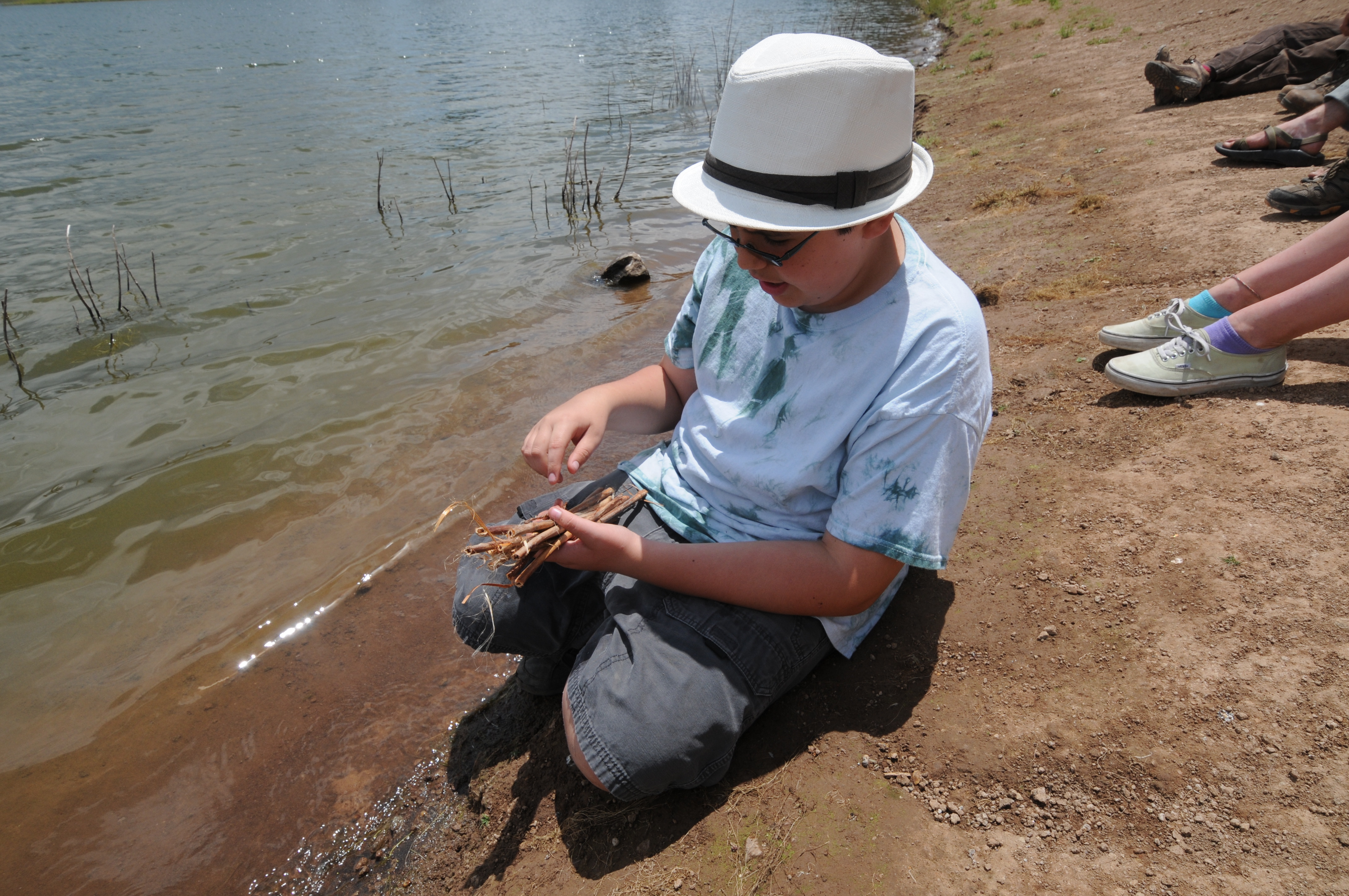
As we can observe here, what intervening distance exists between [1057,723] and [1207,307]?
232 centimetres

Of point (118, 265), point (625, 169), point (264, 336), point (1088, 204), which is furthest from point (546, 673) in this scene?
point (625, 169)

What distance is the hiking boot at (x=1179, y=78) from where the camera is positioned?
25.3 feet

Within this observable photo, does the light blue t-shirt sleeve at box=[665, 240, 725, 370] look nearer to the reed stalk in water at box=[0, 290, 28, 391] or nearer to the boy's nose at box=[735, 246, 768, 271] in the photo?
the boy's nose at box=[735, 246, 768, 271]

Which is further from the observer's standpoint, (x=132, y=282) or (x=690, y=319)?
(x=132, y=282)

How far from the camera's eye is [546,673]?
261cm

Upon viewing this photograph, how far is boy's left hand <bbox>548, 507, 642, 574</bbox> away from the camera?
1988mm

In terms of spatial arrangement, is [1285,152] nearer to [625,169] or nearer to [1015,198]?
[1015,198]

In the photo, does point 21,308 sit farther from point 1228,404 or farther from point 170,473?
point 1228,404

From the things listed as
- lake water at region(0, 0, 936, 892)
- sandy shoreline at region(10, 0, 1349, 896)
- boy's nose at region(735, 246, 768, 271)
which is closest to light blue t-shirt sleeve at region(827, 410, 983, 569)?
boy's nose at region(735, 246, 768, 271)

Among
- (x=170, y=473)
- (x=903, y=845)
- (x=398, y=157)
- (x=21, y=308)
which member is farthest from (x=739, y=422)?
(x=398, y=157)

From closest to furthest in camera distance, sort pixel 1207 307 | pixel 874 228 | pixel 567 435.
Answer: pixel 874 228 < pixel 567 435 < pixel 1207 307

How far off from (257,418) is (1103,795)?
5317 mm

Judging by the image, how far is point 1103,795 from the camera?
71.7 inches

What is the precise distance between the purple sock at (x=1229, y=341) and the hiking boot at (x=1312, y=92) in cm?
476
